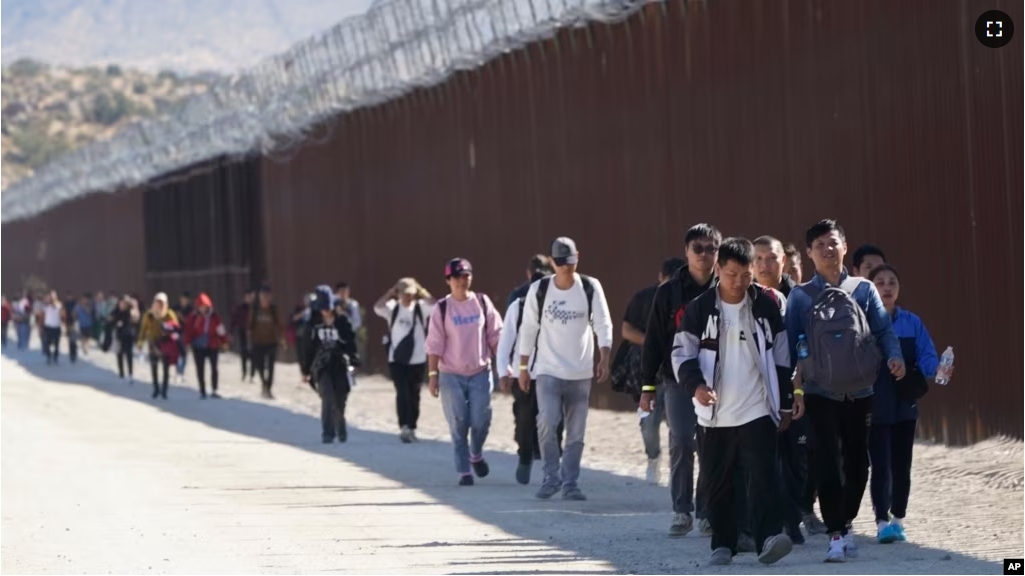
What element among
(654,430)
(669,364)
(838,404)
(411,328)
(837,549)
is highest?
(411,328)

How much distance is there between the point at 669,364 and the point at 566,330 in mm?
2706

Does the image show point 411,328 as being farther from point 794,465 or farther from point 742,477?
point 742,477

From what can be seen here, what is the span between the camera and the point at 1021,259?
48.3 feet

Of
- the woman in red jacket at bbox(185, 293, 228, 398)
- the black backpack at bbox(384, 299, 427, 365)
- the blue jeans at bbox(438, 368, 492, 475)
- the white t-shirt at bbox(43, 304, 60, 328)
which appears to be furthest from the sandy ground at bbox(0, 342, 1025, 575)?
the white t-shirt at bbox(43, 304, 60, 328)

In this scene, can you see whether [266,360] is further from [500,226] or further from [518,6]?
[518,6]

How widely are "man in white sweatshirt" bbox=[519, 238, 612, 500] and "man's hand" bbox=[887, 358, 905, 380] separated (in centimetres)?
347

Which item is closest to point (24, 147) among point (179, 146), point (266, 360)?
point (179, 146)

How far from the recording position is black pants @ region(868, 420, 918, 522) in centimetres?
1058

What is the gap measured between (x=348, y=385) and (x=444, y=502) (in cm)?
612

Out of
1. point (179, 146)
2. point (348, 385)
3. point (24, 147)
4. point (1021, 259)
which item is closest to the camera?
point (1021, 259)

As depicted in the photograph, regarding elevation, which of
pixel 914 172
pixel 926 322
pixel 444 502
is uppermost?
pixel 914 172

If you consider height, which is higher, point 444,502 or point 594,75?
point 594,75

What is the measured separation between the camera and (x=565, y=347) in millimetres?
13359

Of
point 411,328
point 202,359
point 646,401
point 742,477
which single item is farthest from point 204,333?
point 742,477
